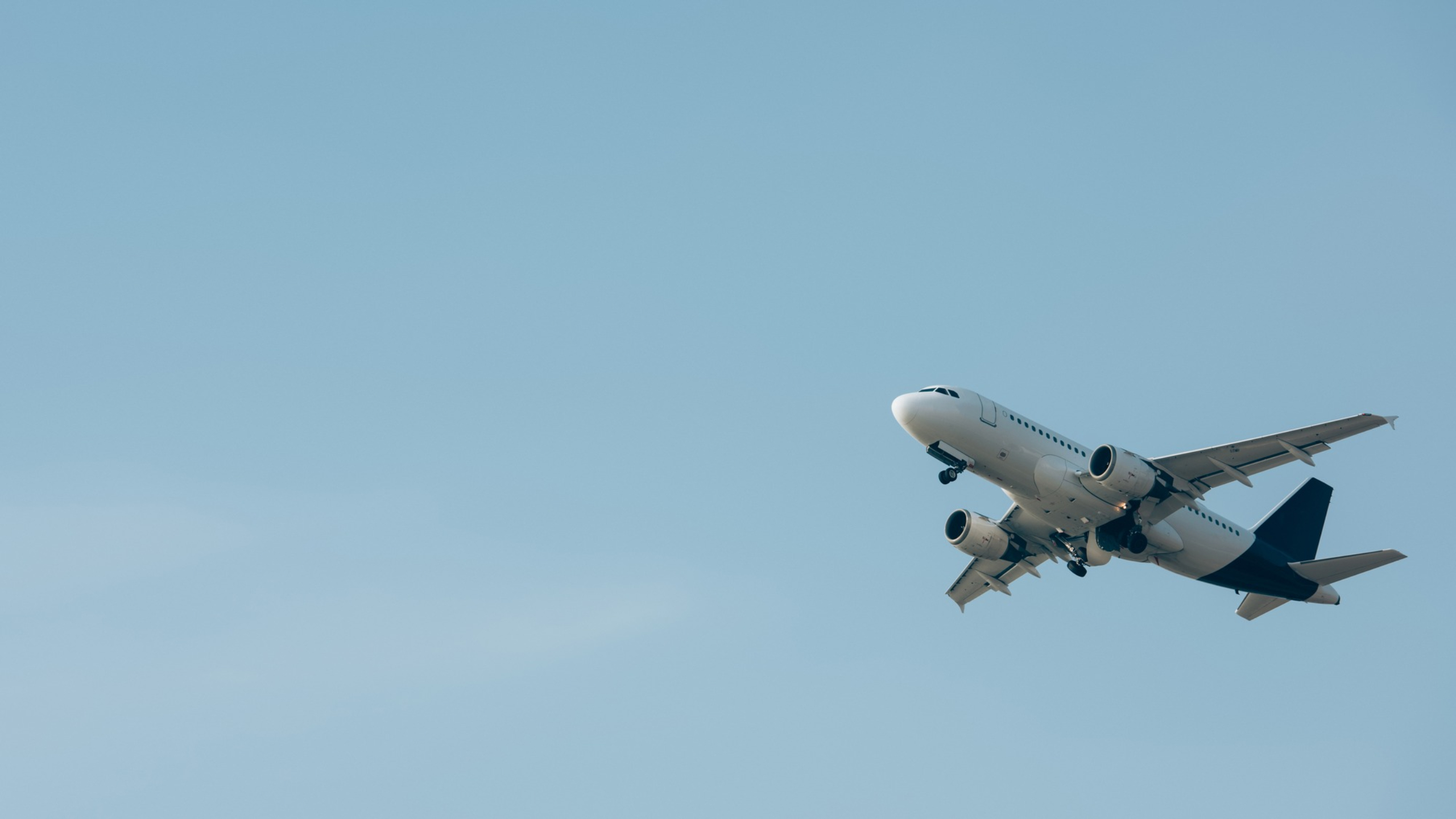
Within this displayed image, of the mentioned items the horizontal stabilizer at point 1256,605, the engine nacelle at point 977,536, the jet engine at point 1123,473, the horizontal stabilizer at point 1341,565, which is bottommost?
the horizontal stabilizer at point 1341,565

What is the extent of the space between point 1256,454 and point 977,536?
39.9ft

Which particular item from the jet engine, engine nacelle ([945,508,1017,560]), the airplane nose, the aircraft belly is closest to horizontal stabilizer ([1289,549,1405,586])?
the aircraft belly

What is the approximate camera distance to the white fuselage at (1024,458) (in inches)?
2084

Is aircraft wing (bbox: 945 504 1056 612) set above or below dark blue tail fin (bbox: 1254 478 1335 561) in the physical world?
above

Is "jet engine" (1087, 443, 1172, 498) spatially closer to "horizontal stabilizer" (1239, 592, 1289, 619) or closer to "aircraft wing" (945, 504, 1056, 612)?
"aircraft wing" (945, 504, 1056, 612)

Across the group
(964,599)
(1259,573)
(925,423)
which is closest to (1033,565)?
(964,599)

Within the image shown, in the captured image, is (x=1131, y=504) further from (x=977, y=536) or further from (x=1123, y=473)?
(x=977, y=536)

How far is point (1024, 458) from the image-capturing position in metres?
54.0

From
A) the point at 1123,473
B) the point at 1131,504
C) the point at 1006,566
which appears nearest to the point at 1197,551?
the point at 1131,504

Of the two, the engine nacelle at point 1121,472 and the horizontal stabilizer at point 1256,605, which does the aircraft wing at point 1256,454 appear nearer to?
the engine nacelle at point 1121,472

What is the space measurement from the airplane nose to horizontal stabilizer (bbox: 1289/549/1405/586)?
18.1 meters

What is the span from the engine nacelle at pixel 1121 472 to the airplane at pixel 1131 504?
4 centimetres

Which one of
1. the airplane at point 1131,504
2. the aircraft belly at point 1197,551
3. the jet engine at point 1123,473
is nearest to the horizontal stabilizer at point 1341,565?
the airplane at point 1131,504

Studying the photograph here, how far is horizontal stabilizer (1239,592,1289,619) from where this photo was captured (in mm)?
62781
